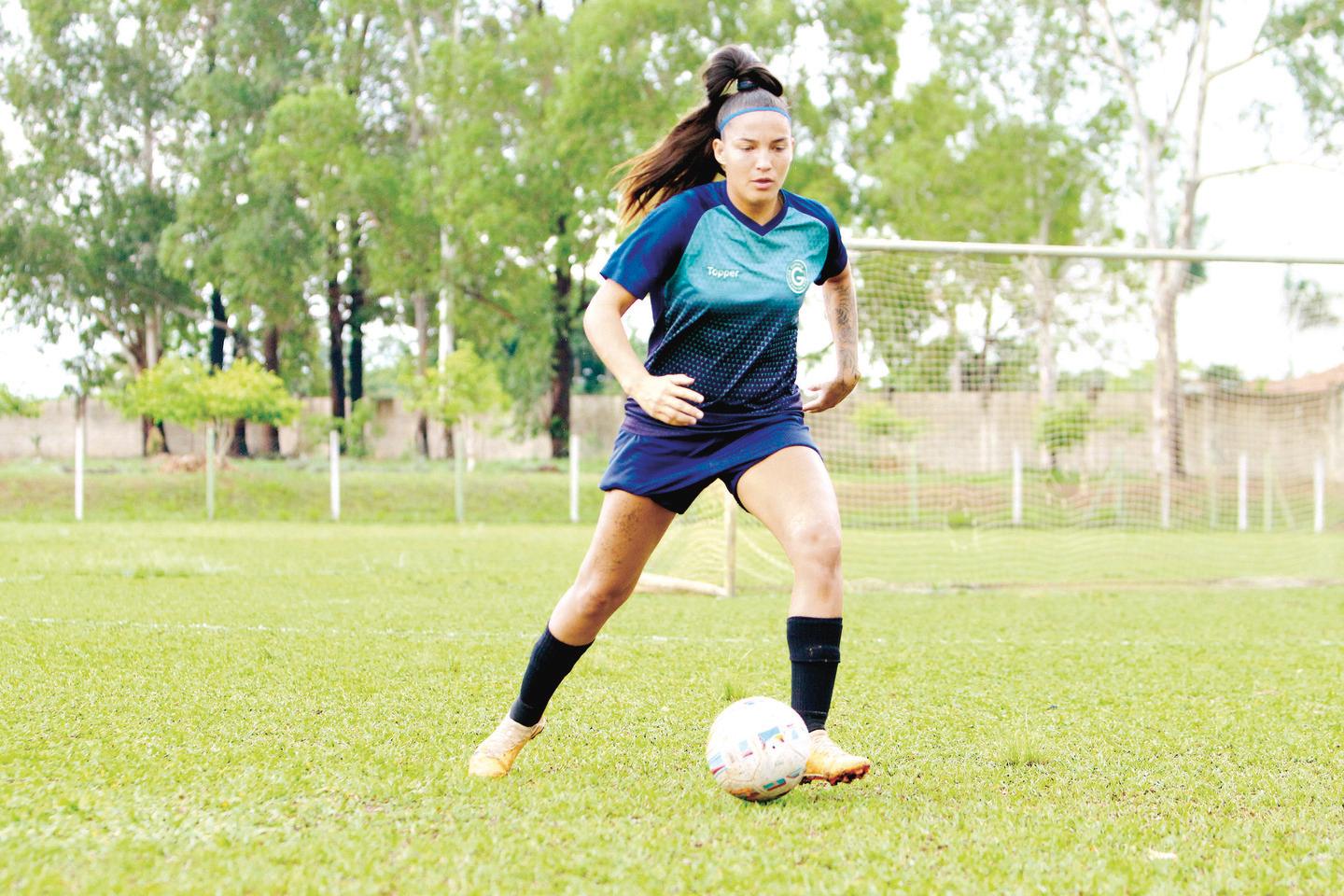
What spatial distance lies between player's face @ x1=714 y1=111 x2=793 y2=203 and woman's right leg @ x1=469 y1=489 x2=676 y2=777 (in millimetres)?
902

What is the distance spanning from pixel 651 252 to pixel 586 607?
1.00 m

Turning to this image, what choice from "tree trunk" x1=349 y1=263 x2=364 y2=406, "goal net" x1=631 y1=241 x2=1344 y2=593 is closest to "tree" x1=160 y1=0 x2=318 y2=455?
"tree trunk" x1=349 y1=263 x2=364 y2=406

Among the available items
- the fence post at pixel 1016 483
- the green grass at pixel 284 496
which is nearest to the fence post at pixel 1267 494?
the fence post at pixel 1016 483

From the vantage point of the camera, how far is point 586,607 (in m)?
3.82

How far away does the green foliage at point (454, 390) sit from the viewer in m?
28.3

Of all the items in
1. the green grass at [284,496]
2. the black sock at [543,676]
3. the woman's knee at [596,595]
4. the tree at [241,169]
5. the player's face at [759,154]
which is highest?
the tree at [241,169]

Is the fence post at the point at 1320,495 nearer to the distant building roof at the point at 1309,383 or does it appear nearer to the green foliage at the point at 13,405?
the distant building roof at the point at 1309,383

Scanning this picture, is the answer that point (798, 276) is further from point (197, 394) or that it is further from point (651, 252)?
point (197, 394)

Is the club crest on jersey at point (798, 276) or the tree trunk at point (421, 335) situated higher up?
the tree trunk at point (421, 335)

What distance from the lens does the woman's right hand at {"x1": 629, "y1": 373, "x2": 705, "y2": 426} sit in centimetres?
347

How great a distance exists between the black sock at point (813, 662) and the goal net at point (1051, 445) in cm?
653

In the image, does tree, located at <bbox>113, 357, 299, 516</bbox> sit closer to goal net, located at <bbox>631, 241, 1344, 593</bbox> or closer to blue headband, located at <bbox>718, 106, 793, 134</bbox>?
goal net, located at <bbox>631, 241, 1344, 593</bbox>

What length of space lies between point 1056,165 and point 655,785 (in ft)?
116

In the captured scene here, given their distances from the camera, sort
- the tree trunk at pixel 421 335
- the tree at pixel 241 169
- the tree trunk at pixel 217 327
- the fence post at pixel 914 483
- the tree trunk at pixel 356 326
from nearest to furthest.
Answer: the fence post at pixel 914 483 → the tree at pixel 241 169 → the tree trunk at pixel 421 335 → the tree trunk at pixel 356 326 → the tree trunk at pixel 217 327
